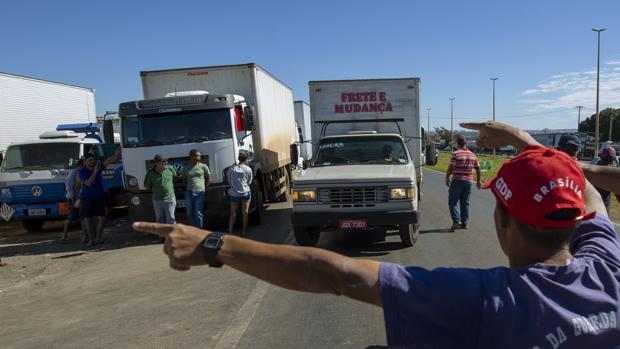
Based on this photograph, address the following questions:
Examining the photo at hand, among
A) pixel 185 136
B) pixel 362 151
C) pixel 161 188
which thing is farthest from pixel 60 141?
pixel 362 151

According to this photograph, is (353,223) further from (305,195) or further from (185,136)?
(185,136)

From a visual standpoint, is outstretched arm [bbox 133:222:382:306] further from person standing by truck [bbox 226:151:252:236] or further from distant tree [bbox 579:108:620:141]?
distant tree [bbox 579:108:620:141]

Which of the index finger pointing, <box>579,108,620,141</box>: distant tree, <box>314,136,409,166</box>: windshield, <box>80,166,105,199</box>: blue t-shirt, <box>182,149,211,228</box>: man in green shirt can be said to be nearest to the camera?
the index finger pointing

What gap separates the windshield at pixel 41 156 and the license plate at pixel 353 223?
826 cm

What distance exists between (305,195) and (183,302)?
2.88 meters

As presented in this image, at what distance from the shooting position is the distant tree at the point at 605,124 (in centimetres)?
8175

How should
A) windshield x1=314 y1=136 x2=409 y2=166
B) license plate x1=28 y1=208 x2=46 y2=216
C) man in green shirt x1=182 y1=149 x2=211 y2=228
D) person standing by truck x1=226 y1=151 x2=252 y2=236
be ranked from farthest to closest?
license plate x1=28 y1=208 x2=46 y2=216
person standing by truck x1=226 y1=151 x2=252 y2=236
man in green shirt x1=182 y1=149 x2=211 y2=228
windshield x1=314 y1=136 x2=409 y2=166

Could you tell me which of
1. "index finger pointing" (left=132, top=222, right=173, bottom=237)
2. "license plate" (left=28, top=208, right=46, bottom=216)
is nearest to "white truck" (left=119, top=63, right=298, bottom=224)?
"license plate" (left=28, top=208, right=46, bottom=216)

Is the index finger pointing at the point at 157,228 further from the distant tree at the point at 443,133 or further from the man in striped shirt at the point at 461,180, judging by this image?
the distant tree at the point at 443,133

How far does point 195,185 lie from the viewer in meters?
9.87

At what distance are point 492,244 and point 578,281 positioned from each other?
7242mm

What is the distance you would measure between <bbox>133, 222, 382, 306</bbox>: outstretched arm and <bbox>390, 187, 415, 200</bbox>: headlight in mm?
6326

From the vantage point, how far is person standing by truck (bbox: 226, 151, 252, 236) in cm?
1020

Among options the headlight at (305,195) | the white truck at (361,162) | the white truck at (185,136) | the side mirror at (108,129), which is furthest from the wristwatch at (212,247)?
the side mirror at (108,129)
